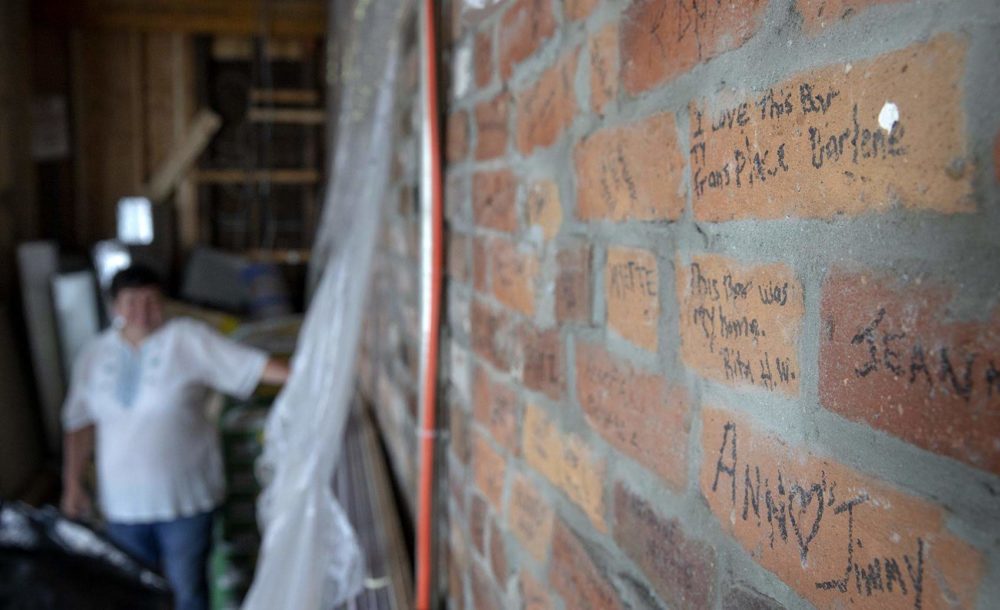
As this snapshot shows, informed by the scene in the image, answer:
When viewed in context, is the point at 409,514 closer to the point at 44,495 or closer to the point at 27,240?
the point at 44,495

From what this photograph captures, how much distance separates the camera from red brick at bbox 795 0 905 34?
1.25ft

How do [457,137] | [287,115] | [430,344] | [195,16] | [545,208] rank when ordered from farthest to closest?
[287,115] < [195,16] < [430,344] < [457,137] < [545,208]

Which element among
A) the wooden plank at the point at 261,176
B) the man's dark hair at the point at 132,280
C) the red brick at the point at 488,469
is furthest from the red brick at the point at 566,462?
the wooden plank at the point at 261,176

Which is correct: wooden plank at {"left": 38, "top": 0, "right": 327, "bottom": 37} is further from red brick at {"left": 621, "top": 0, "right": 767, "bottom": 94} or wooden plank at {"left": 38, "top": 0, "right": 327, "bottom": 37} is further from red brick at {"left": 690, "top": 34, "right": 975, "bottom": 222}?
red brick at {"left": 690, "top": 34, "right": 975, "bottom": 222}

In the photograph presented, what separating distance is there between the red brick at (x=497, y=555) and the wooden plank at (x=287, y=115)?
15.2ft

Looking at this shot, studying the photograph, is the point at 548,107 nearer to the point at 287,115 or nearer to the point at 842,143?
the point at 842,143

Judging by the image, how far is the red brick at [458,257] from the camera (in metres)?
1.16

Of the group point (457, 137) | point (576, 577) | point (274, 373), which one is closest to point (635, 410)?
point (576, 577)

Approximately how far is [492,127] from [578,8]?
30cm

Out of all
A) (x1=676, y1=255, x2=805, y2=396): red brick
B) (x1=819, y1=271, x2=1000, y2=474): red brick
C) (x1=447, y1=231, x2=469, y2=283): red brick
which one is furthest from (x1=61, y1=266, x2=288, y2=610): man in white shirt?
(x1=819, y1=271, x2=1000, y2=474): red brick

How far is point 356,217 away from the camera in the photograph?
1687 millimetres

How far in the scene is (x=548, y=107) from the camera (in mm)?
808

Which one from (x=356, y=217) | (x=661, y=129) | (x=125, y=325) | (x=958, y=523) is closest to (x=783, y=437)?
(x=958, y=523)

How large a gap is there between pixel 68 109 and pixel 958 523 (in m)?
5.62
